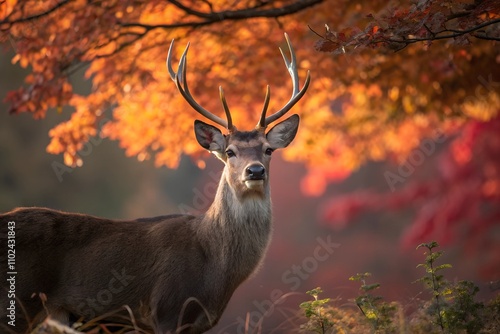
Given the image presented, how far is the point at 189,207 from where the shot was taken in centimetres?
2095

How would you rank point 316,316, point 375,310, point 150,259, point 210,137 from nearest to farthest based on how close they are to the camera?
point 316,316 < point 375,310 < point 150,259 < point 210,137

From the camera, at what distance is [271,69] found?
966 cm

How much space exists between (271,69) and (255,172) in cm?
374

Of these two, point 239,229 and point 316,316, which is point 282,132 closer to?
point 239,229

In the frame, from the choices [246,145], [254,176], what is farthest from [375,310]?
[246,145]

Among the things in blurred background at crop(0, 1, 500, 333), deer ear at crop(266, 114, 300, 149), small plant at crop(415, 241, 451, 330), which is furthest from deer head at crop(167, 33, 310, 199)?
blurred background at crop(0, 1, 500, 333)

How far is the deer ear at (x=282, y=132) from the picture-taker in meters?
6.88

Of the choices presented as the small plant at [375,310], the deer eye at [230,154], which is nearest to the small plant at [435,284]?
the small plant at [375,310]

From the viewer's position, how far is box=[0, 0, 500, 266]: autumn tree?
7656 mm

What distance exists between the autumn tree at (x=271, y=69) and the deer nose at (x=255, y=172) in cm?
111

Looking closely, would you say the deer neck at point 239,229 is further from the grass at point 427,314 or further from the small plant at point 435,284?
the small plant at point 435,284

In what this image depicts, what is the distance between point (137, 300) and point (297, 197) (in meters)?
17.5

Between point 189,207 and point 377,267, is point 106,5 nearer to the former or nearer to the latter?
point 189,207

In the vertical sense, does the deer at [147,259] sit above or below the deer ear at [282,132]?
below
